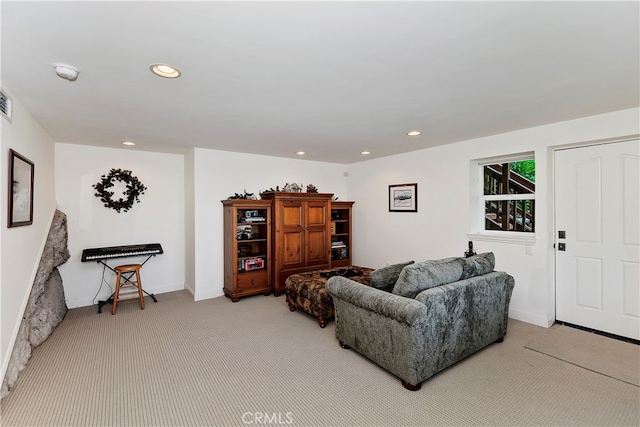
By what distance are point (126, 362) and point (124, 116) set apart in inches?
91.8

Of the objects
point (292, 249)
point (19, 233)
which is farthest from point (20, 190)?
point (292, 249)

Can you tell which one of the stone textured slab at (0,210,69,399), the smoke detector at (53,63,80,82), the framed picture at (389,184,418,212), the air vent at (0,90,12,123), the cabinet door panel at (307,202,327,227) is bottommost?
the stone textured slab at (0,210,69,399)

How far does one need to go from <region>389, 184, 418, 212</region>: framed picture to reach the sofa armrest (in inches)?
94.7

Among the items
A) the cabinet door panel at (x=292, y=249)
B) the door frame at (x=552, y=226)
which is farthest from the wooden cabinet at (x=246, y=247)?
the door frame at (x=552, y=226)

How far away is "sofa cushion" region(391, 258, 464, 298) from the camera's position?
7.71 ft

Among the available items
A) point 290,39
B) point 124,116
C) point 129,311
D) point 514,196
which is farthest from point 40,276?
point 514,196

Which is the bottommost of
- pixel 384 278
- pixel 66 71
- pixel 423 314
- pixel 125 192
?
pixel 423 314

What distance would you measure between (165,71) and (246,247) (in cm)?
315

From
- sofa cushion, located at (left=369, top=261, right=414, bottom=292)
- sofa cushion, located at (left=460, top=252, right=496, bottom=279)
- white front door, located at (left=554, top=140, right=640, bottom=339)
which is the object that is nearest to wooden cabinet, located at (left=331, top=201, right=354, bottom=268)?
sofa cushion, located at (left=369, top=261, right=414, bottom=292)

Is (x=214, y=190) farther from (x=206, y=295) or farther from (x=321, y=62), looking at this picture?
(x=321, y=62)

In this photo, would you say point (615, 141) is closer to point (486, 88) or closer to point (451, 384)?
point (486, 88)

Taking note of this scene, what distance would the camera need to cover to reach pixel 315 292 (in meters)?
3.50

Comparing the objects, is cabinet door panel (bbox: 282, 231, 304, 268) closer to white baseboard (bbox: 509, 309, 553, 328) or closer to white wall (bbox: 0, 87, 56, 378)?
white wall (bbox: 0, 87, 56, 378)

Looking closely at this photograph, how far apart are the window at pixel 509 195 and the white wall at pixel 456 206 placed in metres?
0.27
